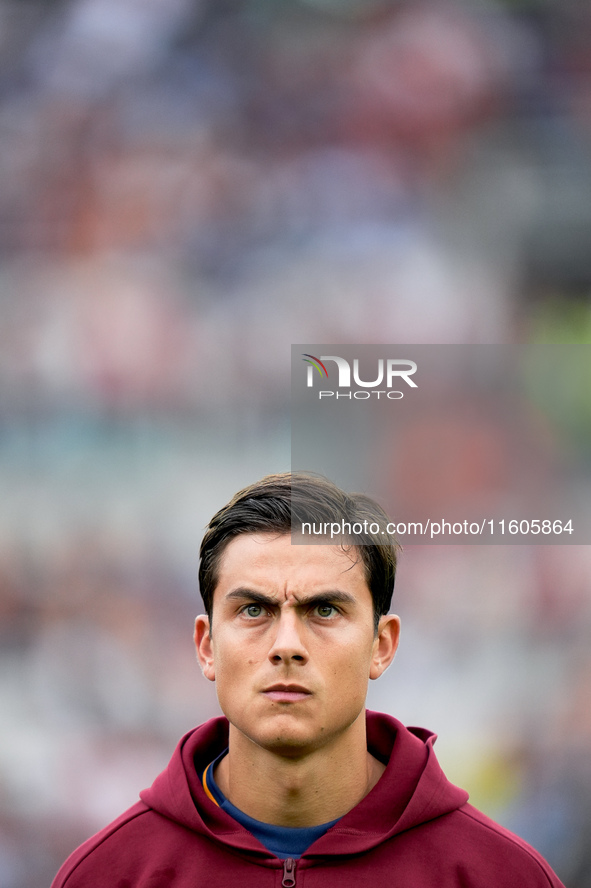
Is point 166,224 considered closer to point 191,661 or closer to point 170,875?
point 191,661

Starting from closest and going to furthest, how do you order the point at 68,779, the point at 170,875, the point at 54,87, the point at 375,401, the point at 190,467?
the point at 170,875 < the point at 375,401 < the point at 68,779 < the point at 190,467 < the point at 54,87

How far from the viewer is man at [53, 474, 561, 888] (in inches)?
31.1

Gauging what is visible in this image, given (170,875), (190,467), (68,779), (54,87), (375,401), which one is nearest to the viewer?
(170,875)

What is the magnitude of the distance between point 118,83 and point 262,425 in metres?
0.85

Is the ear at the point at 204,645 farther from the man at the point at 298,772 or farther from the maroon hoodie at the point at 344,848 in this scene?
the maroon hoodie at the point at 344,848

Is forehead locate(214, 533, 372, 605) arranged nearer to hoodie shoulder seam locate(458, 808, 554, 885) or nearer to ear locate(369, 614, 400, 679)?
ear locate(369, 614, 400, 679)

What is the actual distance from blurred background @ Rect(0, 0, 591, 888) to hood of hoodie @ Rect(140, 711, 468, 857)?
0.91 meters

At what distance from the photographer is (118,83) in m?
2.06

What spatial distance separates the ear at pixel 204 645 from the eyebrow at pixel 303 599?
0.06 metres

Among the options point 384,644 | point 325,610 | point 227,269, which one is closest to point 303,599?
point 325,610

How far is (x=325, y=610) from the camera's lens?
82cm

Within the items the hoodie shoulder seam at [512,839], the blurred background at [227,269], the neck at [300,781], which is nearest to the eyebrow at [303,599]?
the neck at [300,781]

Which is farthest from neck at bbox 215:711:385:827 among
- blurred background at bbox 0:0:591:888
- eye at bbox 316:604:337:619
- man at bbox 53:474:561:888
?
blurred background at bbox 0:0:591:888

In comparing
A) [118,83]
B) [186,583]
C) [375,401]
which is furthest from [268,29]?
[186,583]
